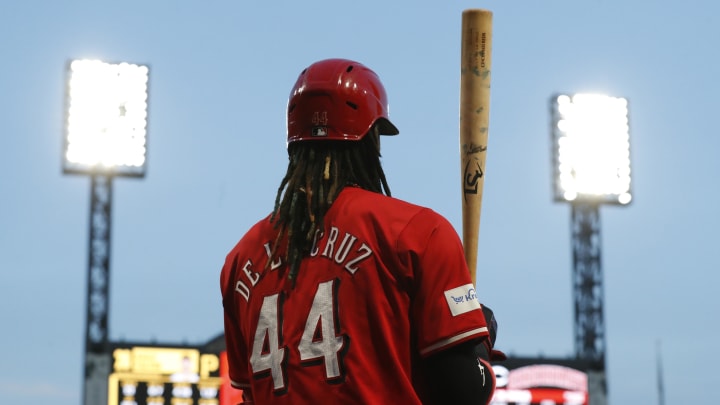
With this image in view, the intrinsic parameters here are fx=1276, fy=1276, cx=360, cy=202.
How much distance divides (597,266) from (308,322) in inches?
1136

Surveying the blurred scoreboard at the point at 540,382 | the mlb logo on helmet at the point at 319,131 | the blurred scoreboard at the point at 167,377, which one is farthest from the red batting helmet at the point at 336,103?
the blurred scoreboard at the point at 540,382

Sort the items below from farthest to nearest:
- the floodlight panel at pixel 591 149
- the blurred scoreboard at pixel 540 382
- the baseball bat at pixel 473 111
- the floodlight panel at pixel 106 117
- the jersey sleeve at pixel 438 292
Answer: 1. the floodlight panel at pixel 591 149
2. the floodlight panel at pixel 106 117
3. the blurred scoreboard at pixel 540 382
4. the baseball bat at pixel 473 111
5. the jersey sleeve at pixel 438 292

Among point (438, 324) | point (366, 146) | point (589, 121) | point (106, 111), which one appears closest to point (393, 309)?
point (438, 324)

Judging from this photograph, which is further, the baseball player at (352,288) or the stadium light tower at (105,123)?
the stadium light tower at (105,123)

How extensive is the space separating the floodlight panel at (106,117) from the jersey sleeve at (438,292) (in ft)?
88.9

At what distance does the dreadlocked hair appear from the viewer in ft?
11.5

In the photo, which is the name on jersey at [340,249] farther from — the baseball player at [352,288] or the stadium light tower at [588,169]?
the stadium light tower at [588,169]

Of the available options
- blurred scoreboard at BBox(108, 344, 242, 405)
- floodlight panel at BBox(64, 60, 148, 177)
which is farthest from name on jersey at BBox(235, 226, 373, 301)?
floodlight panel at BBox(64, 60, 148, 177)

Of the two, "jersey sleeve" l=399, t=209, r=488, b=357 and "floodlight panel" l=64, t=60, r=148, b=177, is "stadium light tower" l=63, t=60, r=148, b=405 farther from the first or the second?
"jersey sleeve" l=399, t=209, r=488, b=357

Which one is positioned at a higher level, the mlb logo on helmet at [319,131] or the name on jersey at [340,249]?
the mlb logo on helmet at [319,131]

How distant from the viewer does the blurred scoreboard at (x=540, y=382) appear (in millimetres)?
28250

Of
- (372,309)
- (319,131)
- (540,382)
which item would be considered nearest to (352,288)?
(372,309)

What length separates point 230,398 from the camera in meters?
26.8

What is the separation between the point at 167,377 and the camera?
2708 cm
